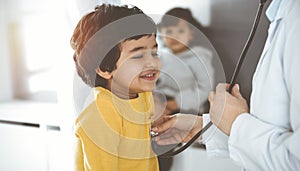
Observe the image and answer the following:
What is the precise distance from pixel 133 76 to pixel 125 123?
13cm

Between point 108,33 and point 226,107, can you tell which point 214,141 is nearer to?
point 226,107

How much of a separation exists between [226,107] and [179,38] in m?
0.31

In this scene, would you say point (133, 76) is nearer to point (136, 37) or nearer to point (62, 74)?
point (136, 37)

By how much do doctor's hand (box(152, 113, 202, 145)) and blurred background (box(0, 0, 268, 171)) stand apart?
52mm

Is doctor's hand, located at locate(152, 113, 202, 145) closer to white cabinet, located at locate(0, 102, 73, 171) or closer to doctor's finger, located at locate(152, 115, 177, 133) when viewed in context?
doctor's finger, located at locate(152, 115, 177, 133)

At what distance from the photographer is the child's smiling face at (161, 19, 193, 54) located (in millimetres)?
1043

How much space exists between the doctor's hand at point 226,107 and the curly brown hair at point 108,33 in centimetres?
→ 28

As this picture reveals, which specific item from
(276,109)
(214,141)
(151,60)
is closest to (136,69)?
(151,60)

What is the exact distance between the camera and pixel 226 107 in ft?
2.64

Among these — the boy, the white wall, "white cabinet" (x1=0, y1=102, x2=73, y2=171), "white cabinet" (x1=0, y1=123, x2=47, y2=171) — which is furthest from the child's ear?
the white wall

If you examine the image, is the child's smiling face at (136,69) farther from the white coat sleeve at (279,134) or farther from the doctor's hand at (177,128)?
the white coat sleeve at (279,134)

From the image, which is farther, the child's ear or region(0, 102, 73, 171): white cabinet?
region(0, 102, 73, 171): white cabinet

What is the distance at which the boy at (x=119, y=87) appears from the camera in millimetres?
1035

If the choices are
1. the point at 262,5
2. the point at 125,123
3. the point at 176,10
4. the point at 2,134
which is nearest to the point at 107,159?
the point at 125,123
